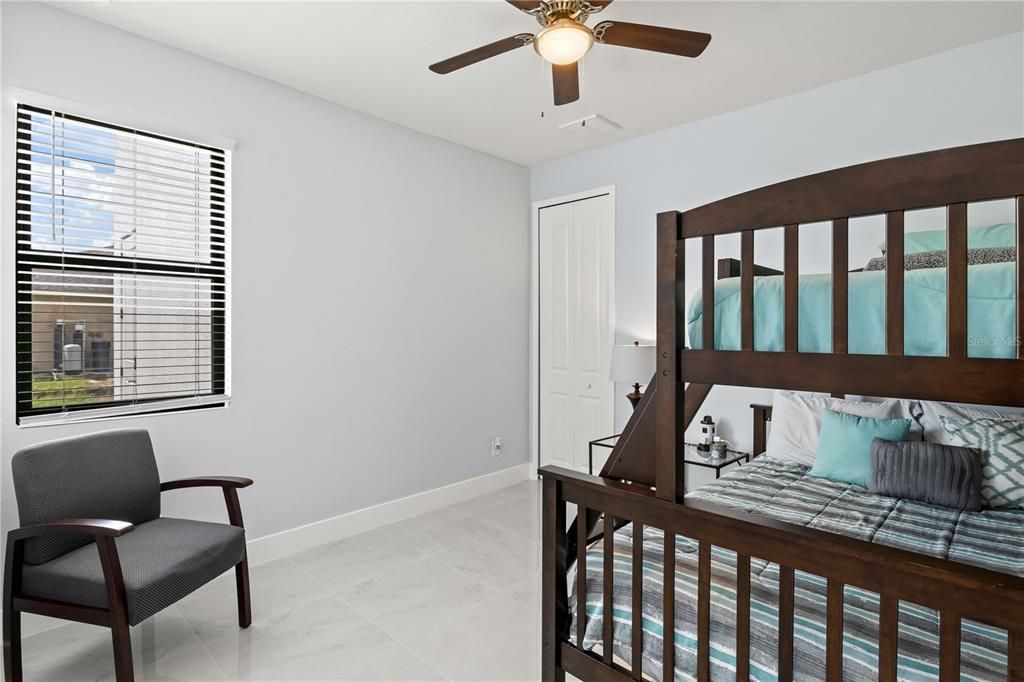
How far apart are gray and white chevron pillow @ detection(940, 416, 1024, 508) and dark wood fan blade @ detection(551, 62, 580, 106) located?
2.28 m

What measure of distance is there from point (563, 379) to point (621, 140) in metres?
1.91

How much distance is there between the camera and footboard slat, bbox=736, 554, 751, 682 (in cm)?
122

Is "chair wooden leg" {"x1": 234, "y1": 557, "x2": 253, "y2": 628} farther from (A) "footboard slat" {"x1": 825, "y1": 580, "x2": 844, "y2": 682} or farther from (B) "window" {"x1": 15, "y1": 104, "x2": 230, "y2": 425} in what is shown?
(A) "footboard slat" {"x1": 825, "y1": 580, "x2": 844, "y2": 682}

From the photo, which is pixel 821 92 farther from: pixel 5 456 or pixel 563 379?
pixel 5 456

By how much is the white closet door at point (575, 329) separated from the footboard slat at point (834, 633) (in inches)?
113

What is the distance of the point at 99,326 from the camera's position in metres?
2.38

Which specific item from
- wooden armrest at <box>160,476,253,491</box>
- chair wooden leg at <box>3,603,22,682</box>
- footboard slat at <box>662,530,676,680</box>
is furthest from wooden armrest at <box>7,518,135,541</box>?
footboard slat at <box>662,530,676,680</box>

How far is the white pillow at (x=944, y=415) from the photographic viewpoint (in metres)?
2.40

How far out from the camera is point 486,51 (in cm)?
200

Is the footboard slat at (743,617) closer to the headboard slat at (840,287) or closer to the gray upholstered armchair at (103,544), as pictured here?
the headboard slat at (840,287)

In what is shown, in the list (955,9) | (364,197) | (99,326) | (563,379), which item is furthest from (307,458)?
(955,9)

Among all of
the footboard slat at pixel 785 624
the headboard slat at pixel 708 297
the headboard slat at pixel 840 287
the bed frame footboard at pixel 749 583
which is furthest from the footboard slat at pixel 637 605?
the headboard slat at pixel 840 287

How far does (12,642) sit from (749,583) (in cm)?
242

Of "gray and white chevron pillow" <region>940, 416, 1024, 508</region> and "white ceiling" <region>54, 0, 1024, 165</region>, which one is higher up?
"white ceiling" <region>54, 0, 1024, 165</region>
